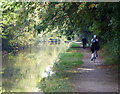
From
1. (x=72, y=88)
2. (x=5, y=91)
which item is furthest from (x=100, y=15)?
(x=5, y=91)

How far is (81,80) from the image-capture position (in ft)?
34.6

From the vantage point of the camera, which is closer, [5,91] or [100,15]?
[5,91]

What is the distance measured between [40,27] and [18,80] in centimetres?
342

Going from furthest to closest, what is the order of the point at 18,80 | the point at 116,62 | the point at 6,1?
the point at 116,62, the point at 18,80, the point at 6,1

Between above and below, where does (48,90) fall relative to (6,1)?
below

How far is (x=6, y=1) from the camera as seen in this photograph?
31.6 ft

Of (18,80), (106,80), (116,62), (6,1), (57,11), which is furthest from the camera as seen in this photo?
(116,62)

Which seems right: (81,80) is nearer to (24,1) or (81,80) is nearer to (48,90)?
(48,90)

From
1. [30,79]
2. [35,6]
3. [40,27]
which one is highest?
[35,6]

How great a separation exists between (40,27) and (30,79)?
138 inches

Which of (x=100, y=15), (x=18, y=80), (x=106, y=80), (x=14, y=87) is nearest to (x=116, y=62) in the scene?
(x=100, y=15)

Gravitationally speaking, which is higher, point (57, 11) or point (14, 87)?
point (57, 11)

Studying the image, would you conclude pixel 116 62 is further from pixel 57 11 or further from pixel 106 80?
pixel 57 11

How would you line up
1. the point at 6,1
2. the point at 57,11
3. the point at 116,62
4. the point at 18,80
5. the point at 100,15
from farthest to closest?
1. the point at 116,62
2. the point at 100,15
3. the point at 18,80
4. the point at 6,1
5. the point at 57,11
